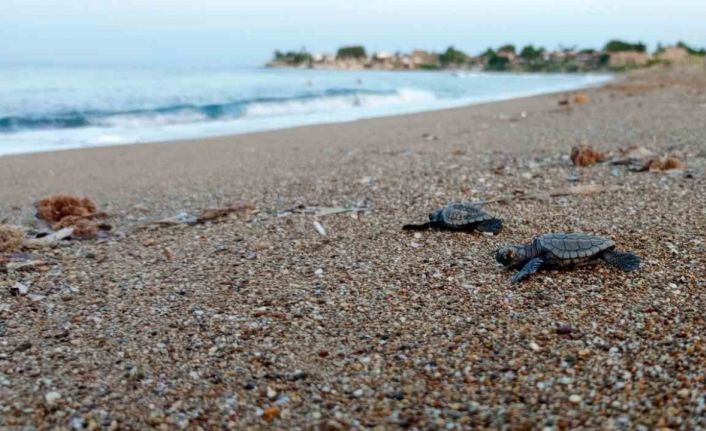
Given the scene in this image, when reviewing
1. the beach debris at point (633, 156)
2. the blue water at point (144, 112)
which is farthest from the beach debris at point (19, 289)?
the blue water at point (144, 112)

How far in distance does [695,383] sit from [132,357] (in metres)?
2.52

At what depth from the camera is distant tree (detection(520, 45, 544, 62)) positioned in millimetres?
110875

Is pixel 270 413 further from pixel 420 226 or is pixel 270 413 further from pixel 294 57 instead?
pixel 294 57

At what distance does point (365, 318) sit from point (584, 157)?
5.35 m

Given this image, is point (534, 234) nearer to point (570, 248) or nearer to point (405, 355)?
point (570, 248)

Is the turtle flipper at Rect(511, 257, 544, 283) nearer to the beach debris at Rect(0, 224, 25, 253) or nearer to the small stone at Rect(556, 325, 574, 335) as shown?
the small stone at Rect(556, 325, 574, 335)

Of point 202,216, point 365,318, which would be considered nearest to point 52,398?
point 365,318

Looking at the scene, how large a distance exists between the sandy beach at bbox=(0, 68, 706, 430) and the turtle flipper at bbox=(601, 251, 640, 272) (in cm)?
5

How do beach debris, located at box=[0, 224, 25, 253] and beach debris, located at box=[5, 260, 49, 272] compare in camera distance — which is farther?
beach debris, located at box=[0, 224, 25, 253]

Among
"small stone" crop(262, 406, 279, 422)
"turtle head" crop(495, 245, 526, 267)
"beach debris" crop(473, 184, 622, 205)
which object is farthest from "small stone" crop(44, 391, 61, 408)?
"beach debris" crop(473, 184, 622, 205)

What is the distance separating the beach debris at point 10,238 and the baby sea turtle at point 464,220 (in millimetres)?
3315

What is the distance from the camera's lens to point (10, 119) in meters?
17.1

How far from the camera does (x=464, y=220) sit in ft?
16.2

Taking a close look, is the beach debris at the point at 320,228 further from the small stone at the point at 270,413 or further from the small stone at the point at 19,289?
the small stone at the point at 270,413
